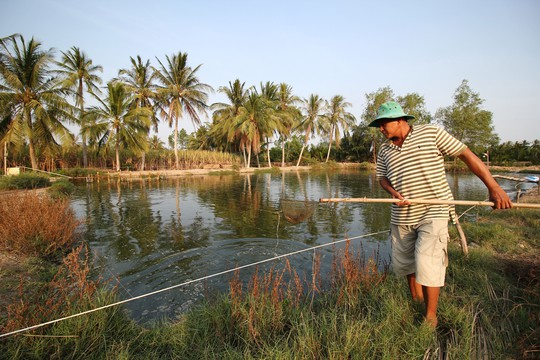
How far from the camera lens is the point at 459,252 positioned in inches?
159

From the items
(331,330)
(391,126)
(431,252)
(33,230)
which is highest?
(391,126)

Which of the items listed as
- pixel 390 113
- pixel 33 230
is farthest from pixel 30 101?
pixel 390 113

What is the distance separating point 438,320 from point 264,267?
2857 mm

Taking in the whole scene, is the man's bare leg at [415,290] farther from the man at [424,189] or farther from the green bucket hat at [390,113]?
the green bucket hat at [390,113]

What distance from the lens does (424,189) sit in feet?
7.20

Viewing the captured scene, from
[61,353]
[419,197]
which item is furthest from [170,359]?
[419,197]

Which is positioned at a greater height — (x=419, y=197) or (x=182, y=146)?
(x=182, y=146)

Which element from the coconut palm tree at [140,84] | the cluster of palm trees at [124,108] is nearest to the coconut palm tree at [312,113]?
the cluster of palm trees at [124,108]

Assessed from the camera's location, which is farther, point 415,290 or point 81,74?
point 81,74

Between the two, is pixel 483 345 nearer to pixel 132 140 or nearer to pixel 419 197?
pixel 419 197

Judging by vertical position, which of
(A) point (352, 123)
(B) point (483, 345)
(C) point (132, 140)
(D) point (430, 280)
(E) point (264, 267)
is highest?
(A) point (352, 123)

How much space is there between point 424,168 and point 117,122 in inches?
1029

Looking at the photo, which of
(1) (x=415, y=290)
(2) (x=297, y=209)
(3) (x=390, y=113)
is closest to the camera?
(3) (x=390, y=113)

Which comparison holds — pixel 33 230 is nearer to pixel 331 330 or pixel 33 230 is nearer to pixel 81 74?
pixel 331 330
